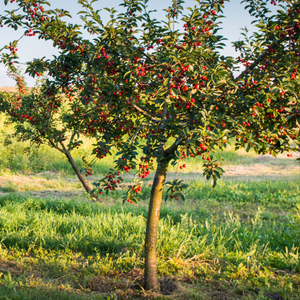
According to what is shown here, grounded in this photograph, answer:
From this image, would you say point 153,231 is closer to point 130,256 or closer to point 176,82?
point 130,256

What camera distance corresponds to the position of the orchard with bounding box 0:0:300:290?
7.21 feet

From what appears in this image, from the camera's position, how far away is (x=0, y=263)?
334cm

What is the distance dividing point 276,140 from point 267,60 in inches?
37.5

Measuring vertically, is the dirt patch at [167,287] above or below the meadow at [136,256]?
below

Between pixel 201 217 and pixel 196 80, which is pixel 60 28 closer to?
pixel 196 80

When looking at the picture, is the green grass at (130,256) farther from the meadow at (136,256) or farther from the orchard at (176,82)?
the orchard at (176,82)

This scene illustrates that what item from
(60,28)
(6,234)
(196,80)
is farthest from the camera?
(6,234)

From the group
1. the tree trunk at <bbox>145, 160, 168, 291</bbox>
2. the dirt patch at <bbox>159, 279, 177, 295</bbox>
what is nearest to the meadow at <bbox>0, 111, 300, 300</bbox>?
the dirt patch at <bbox>159, 279, 177, 295</bbox>

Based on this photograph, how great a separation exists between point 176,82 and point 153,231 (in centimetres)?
151

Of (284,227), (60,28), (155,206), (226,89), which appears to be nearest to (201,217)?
(284,227)

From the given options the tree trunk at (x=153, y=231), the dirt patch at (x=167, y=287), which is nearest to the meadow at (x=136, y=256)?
the dirt patch at (x=167, y=287)

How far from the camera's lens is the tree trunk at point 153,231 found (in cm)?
288

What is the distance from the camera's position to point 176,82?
2254 mm

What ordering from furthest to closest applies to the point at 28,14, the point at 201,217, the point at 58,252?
the point at 201,217, the point at 58,252, the point at 28,14
